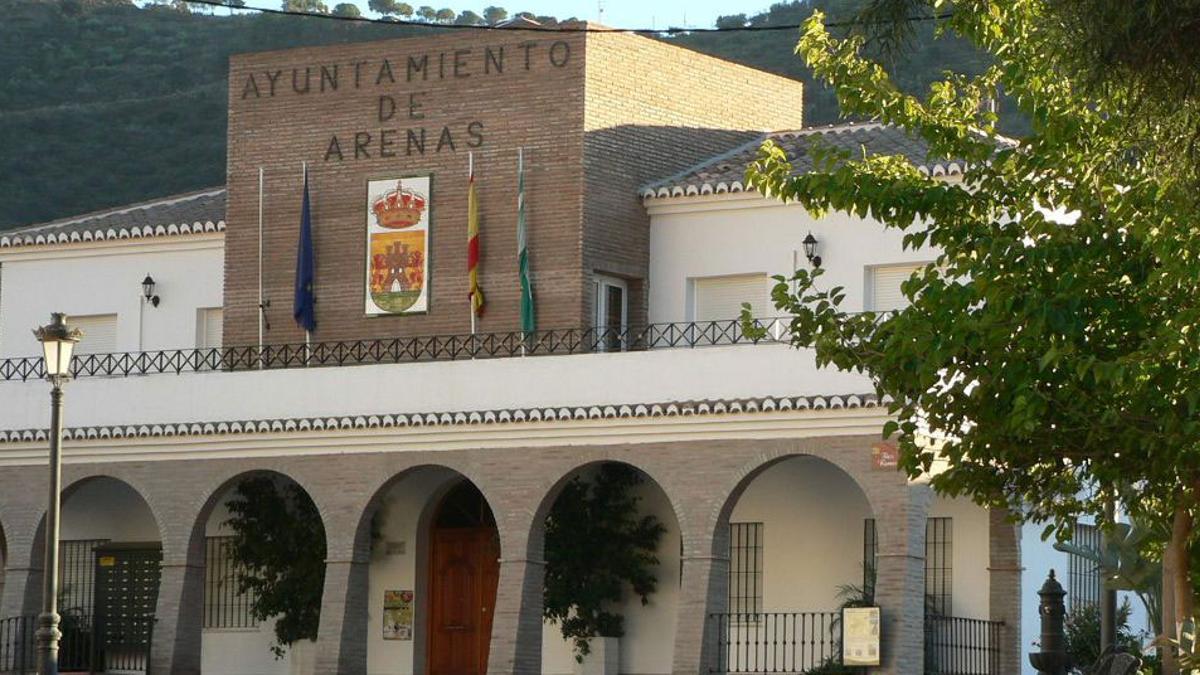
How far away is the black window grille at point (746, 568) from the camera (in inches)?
1176

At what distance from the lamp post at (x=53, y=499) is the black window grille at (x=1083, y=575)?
44.6ft

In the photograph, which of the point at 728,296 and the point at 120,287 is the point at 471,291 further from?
the point at 120,287

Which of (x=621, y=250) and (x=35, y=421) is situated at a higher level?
(x=621, y=250)

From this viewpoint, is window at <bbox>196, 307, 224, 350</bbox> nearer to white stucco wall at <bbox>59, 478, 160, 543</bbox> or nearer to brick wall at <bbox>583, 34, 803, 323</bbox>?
white stucco wall at <bbox>59, 478, 160, 543</bbox>

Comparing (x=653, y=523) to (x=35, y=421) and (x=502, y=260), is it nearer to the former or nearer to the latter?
(x=502, y=260)

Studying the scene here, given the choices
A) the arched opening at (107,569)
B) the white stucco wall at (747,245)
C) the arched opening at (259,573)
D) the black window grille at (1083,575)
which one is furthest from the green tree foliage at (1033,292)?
the arched opening at (107,569)

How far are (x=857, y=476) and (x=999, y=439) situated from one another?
9.80 meters

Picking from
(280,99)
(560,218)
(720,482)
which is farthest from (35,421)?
(720,482)

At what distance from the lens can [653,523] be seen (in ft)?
99.2

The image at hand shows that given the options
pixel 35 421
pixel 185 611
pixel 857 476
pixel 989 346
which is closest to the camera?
pixel 989 346

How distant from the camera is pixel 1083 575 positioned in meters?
31.2

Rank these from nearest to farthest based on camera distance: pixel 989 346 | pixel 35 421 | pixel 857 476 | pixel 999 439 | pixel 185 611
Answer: pixel 989 346 < pixel 999 439 < pixel 857 476 < pixel 185 611 < pixel 35 421

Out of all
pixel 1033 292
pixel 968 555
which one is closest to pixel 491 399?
pixel 968 555

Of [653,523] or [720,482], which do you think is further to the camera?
[653,523]
